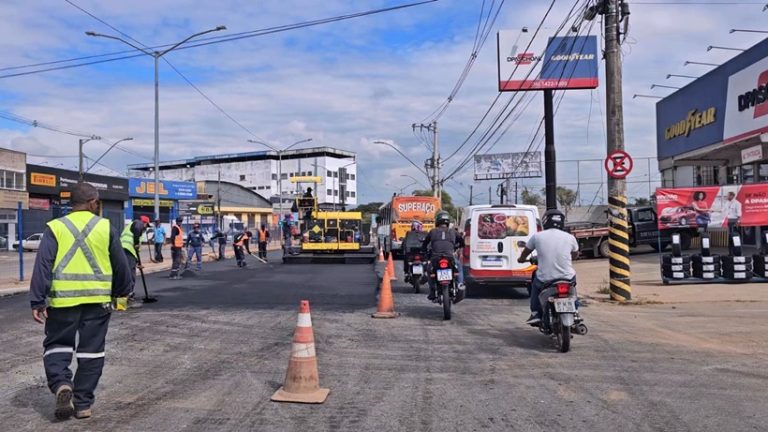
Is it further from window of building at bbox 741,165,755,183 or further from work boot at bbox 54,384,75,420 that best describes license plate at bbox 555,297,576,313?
window of building at bbox 741,165,755,183

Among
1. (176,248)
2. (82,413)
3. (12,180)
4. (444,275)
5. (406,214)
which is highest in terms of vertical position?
(12,180)

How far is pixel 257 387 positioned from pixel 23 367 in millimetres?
2780

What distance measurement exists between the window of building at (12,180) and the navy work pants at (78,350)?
47.8 m

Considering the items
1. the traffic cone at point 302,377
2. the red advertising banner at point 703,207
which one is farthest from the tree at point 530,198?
the traffic cone at point 302,377

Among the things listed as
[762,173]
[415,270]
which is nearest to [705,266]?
[415,270]

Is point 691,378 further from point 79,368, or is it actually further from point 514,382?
point 79,368

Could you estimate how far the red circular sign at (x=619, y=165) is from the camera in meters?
13.8

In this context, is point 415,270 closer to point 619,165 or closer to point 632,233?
point 619,165

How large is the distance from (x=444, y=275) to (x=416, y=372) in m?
3.86

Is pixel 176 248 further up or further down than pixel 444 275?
further up

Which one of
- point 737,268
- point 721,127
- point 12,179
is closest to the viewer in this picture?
point 737,268

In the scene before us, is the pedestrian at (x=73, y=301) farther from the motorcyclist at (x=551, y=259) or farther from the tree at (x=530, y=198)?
the tree at (x=530, y=198)

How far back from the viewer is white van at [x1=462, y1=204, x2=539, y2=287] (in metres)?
14.5

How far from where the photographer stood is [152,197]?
6200 centimetres
